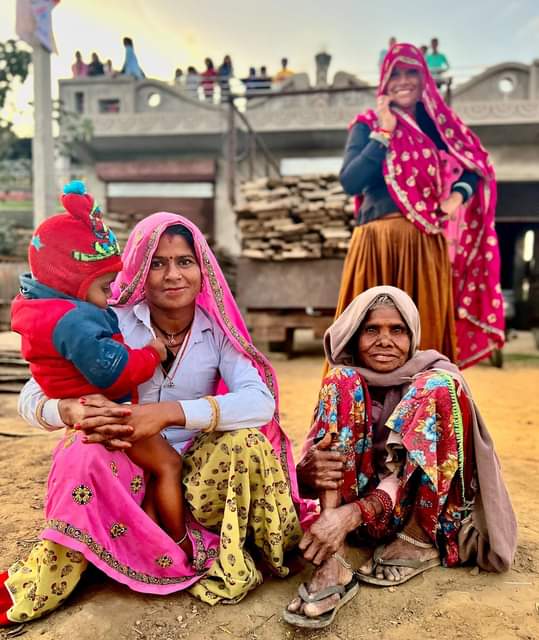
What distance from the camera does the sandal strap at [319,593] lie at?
142 cm

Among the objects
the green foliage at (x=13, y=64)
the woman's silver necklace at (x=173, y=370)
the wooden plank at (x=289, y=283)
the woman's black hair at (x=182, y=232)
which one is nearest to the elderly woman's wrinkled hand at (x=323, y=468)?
the woman's silver necklace at (x=173, y=370)

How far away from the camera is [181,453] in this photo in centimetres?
168

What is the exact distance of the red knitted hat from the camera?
143cm

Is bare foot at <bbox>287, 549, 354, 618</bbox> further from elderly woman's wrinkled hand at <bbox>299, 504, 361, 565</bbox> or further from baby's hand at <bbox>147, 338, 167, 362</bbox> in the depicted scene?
baby's hand at <bbox>147, 338, 167, 362</bbox>

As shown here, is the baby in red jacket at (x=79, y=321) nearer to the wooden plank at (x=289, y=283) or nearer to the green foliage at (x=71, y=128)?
the wooden plank at (x=289, y=283)

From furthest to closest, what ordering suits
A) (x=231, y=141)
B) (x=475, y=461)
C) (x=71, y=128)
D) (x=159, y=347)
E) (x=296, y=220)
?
(x=71, y=128) < (x=231, y=141) < (x=296, y=220) < (x=475, y=461) < (x=159, y=347)

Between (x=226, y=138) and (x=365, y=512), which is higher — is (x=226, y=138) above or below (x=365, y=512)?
A: above

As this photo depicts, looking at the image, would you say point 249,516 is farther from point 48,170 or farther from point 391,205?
point 48,170

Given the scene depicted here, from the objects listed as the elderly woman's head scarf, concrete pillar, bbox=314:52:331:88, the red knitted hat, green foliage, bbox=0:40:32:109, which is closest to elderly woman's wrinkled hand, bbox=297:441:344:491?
the elderly woman's head scarf

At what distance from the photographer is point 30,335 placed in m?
1.38

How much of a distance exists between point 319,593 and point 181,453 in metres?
0.60

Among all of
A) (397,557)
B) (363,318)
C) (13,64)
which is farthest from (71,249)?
(13,64)

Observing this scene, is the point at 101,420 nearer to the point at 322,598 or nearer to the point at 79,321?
the point at 79,321

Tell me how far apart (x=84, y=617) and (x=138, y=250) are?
1.07 m
